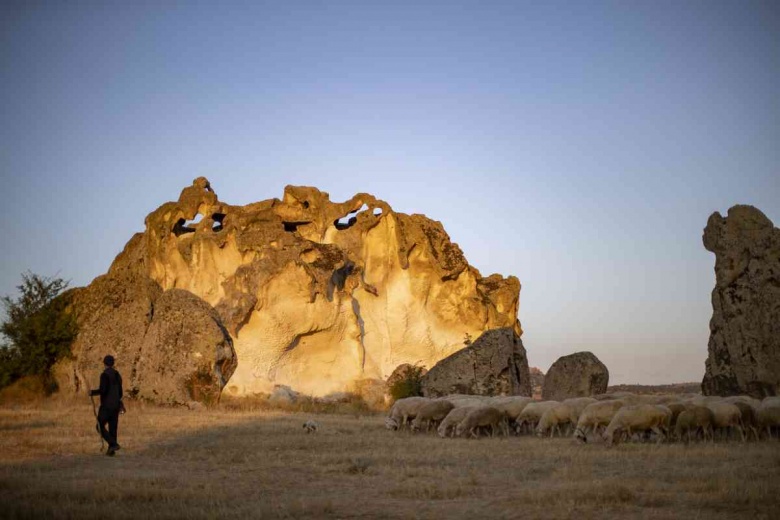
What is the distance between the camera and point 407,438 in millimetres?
18891

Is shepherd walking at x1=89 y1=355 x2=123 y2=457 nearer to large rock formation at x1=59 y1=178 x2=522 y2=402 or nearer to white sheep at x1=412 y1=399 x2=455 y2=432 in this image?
white sheep at x1=412 y1=399 x2=455 y2=432

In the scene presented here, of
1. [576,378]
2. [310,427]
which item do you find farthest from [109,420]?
[576,378]

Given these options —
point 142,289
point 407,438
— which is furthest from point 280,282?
point 407,438

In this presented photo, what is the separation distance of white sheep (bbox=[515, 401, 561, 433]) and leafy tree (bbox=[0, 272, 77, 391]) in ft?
72.6

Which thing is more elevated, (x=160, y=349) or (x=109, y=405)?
(x=160, y=349)

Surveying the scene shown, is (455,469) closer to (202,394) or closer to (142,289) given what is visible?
(202,394)

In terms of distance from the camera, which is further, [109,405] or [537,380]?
[537,380]

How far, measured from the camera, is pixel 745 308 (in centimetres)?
2967

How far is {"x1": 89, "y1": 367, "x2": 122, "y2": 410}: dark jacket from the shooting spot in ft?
48.8

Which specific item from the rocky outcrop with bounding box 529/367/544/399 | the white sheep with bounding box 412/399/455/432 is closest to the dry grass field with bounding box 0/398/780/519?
the white sheep with bounding box 412/399/455/432

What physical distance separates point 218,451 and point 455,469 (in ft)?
16.7

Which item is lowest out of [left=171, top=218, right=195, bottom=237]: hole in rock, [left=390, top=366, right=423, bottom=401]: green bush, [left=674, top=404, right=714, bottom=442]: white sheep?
[left=674, top=404, right=714, bottom=442]: white sheep

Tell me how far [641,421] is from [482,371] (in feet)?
47.8

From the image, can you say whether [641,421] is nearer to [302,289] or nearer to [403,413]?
[403,413]
